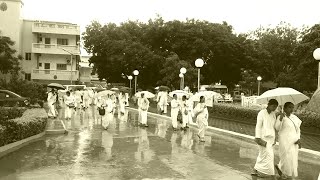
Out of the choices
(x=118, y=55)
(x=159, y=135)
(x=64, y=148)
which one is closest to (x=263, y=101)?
(x=64, y=148)

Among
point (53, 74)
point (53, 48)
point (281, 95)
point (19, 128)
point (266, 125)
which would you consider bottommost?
point (19, 128)

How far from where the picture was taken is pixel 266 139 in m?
8.73

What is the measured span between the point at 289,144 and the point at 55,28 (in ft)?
148

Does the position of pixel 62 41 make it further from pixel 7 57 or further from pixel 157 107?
pixel 157 107

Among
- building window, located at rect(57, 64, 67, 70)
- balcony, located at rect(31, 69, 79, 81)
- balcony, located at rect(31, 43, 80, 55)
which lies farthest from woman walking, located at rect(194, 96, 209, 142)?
building window, located at rect(57, 64, 67, 70)

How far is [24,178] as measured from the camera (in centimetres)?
850

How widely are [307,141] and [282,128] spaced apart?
6204 millimetres

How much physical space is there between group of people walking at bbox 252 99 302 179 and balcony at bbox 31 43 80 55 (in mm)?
43932

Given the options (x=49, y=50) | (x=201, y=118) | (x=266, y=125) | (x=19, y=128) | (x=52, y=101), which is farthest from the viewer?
(x=49, y=50)

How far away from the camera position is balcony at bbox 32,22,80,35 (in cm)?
4936

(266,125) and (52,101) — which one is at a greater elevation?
(52,101)

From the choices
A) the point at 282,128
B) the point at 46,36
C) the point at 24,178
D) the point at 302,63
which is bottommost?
the point at 24,178

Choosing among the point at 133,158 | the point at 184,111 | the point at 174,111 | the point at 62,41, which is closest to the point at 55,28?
the point at 62,41

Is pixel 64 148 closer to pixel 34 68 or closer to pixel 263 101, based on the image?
pixel 263 101
